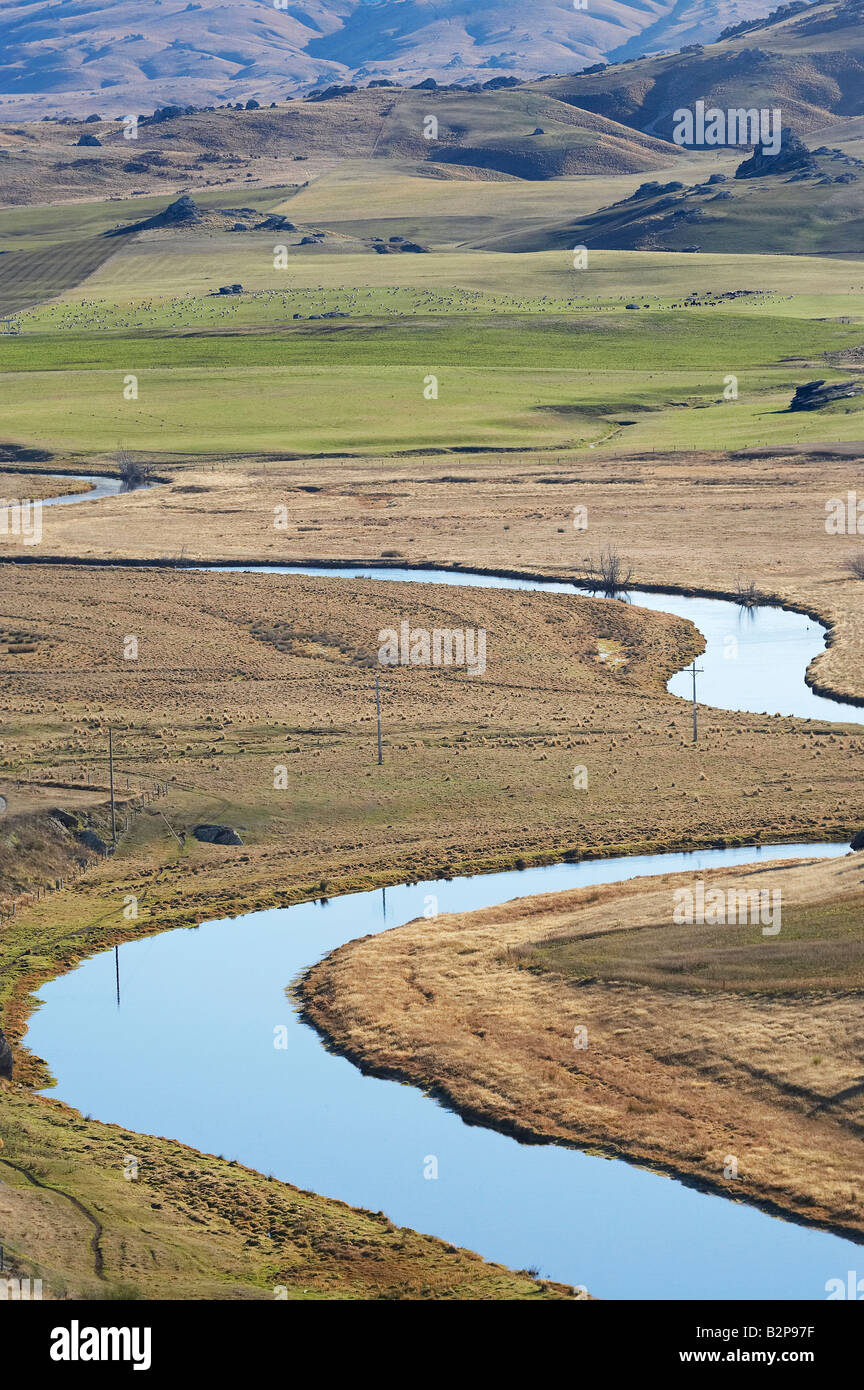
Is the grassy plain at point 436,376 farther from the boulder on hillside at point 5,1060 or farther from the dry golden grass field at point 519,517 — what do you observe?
the boulder on hillside at point 5,1060

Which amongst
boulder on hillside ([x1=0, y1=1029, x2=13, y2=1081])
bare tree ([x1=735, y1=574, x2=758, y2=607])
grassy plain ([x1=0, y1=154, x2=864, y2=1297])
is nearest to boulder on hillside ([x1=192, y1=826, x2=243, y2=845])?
grassy plain ([x1=0, y1=154, x2=864, y2=1297])

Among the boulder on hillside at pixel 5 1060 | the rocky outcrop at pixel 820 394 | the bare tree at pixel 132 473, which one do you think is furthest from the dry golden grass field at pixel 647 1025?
the rocky outcrop at pixel 820 394

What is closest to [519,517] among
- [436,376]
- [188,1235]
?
[436,376]

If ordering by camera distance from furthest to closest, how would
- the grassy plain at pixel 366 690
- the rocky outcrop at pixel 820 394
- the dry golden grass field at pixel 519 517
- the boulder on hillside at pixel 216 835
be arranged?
the rocky outcrop at pixel 820 394 < the dry golden grass field at pixel 519 517 < the boulder on hillside at pixel 216 835 < the grassy plain at pixel 366 690

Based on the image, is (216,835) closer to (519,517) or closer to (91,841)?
(91,841)
